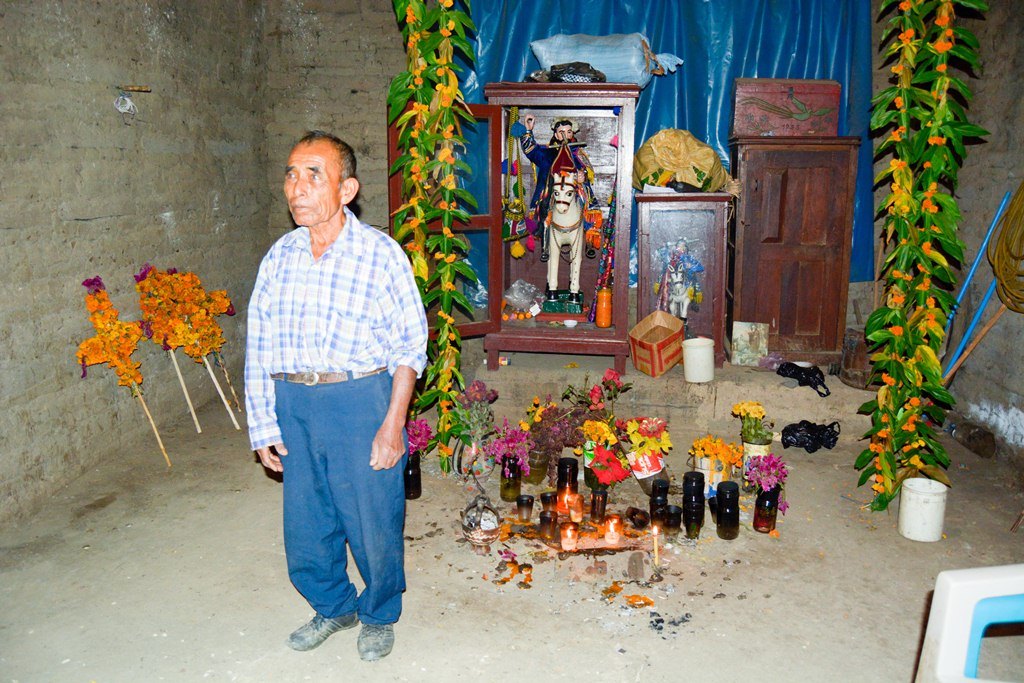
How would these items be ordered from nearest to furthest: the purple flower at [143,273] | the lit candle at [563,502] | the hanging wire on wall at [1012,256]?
the lit candle at [563,502] → the hanging wire on wall at [1012,256] → the purple flower at [143,273]

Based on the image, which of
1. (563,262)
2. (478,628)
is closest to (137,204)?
(563,262)

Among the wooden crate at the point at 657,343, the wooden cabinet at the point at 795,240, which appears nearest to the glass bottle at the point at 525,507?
the wooden crate at the point at 657,343

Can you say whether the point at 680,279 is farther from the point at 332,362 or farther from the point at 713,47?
the point at 332,362

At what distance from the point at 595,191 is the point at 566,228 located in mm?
724

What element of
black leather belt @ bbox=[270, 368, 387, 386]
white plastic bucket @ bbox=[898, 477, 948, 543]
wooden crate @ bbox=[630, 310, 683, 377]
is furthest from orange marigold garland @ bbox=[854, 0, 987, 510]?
black leather belt @ bbox=[270, 368, 387, 386]

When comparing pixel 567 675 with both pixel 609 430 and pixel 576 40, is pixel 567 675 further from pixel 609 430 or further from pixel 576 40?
pixel 576 40

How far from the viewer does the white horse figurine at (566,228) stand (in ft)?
19.9

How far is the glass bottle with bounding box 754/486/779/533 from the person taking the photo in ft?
13.7

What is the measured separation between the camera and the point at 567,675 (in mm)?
3072

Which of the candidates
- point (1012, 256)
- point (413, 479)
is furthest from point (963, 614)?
point (1012, 256)

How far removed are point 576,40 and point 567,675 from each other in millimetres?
4520

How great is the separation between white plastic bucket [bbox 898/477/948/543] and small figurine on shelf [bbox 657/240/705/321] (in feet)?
7.75

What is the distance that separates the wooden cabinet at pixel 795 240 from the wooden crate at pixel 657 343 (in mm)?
568

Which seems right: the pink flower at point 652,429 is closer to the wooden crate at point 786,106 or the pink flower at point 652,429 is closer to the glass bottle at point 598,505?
the glass bottle at point 598,505
